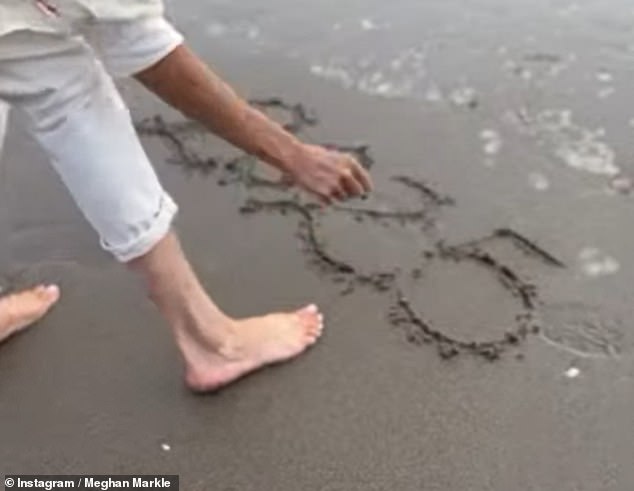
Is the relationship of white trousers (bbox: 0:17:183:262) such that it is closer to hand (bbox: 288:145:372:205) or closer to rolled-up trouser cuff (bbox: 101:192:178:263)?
rolled-up trouser cuff (bbox: 101:192:178:263)

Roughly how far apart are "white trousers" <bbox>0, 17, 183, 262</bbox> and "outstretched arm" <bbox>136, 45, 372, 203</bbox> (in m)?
0.08

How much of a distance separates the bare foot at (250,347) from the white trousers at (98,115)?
281 mm

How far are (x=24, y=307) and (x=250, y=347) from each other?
471 mm

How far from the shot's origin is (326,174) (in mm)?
1904

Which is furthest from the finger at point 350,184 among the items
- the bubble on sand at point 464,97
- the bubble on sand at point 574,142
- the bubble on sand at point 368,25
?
the bubble on sand at point 368,25

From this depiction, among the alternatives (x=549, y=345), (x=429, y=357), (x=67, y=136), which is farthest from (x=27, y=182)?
(x=549, y=345)

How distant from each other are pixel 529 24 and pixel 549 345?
1.35 meters

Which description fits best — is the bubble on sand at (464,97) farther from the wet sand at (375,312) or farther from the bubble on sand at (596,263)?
the bubble on sand at (596,263)

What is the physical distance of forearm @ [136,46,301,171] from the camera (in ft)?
6.01

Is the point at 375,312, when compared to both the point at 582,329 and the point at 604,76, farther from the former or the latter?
the point at 604,76

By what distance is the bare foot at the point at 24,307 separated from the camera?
7.27 ft

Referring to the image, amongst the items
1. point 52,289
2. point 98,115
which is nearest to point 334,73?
point 52,289

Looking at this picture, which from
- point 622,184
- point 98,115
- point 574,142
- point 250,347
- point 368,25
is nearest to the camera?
point 98,115

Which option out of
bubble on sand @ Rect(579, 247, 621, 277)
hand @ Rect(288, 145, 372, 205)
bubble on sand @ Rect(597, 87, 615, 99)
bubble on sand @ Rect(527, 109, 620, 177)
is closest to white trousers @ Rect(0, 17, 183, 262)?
hand @ Rect(288, 145, 372, 205)
